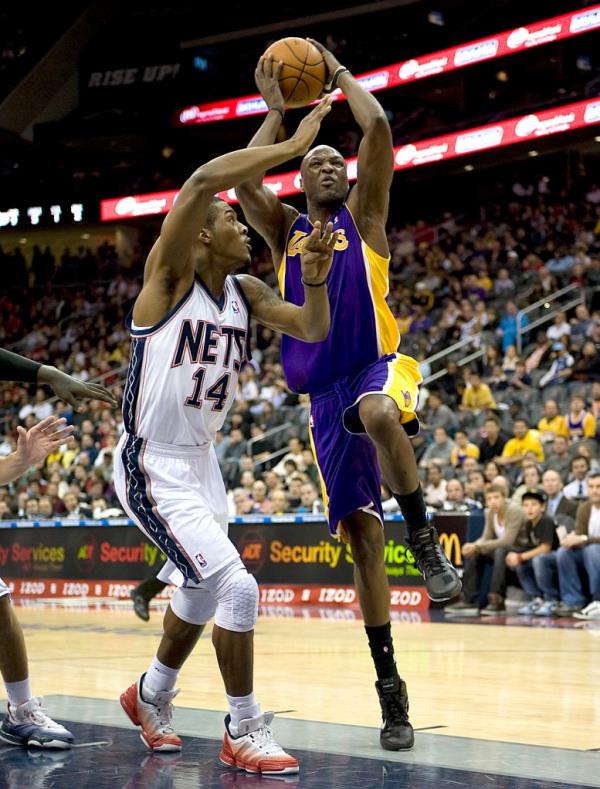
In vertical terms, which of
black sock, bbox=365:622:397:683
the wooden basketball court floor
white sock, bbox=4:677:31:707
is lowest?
the wooden basketball court floor

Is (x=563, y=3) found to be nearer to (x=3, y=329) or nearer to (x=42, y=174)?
(x=42, y=174)

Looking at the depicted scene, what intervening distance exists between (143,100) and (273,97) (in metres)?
24.9

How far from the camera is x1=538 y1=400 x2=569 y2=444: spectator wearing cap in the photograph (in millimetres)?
13555

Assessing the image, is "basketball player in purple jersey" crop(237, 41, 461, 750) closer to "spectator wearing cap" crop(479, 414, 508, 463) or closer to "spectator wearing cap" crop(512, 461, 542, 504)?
"spectator wearing cap" crop(512, 461, 542, 504)

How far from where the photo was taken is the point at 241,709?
4145 millimetres

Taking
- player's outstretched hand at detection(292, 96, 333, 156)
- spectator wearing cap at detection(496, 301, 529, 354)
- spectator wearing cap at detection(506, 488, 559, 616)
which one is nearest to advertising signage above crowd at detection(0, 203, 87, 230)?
spectator wearing cap at detection(496, 301, 529, 354)

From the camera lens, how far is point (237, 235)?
14.7ft

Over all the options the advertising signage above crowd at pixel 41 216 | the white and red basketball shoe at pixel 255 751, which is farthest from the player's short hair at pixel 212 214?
the advertising signage above crowd at pixel 41 216

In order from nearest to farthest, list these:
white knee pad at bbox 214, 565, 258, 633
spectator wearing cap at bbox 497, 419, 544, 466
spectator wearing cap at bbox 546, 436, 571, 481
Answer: white knee pad at bbox 214, 565, 258, 633 < spectator wearing cap at bbox 546, 436, 571, 481 < spectator wearing cap at bbox 497, 419, 544, 466

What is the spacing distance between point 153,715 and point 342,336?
5.85 feet

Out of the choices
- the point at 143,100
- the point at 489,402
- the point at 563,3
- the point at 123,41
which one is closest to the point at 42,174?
the point at 143,100

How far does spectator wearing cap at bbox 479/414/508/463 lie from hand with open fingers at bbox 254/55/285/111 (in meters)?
9.16

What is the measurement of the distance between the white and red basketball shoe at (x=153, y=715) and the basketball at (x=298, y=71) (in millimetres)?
2649

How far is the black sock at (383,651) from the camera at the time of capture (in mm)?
4679
